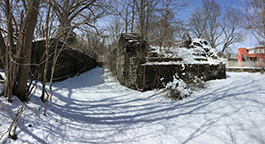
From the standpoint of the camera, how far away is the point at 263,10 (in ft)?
23.6

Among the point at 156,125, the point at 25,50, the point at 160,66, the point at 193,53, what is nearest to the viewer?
the point at 156,125

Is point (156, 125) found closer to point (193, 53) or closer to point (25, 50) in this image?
point (25, 50)

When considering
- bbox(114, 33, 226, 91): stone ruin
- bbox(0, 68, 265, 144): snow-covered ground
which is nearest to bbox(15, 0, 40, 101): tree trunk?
bbox(0, 68, 265, 144): snow-covered ground

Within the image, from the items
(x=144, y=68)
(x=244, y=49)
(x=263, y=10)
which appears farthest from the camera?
(x=244, y=49)

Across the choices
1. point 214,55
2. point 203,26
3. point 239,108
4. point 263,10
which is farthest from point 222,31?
point 239,108

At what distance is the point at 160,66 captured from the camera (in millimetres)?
4906

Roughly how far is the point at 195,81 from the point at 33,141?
4.38m

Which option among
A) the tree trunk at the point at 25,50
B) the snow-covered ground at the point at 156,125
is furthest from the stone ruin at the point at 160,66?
the tree trunk at the point at 25,50

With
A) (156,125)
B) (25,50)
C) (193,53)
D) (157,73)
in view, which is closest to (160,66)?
(157,73)

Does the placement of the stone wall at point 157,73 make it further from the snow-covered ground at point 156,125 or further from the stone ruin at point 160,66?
the snow-covered ground at point 156,125

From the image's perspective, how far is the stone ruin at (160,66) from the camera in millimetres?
4918

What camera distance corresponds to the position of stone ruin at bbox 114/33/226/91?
4918 mm

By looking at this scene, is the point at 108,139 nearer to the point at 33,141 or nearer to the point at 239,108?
the point at 33,141

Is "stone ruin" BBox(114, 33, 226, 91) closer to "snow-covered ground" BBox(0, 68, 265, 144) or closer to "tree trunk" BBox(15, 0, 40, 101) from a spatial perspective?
"snow-covered ground" BBox(0, 68, 265, 144)
